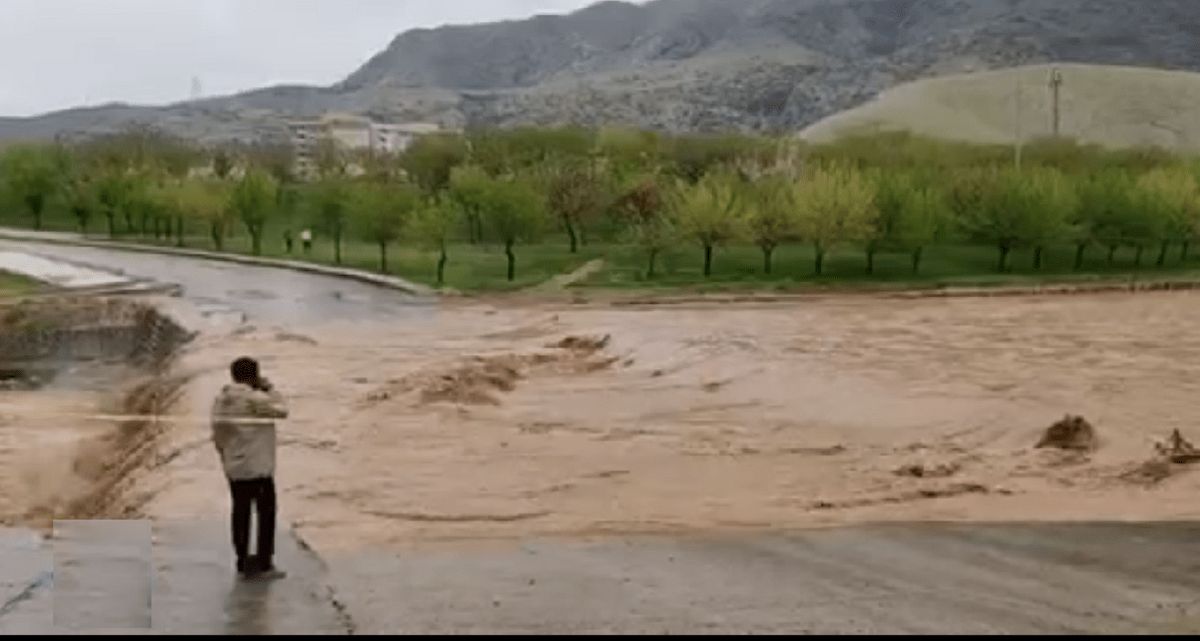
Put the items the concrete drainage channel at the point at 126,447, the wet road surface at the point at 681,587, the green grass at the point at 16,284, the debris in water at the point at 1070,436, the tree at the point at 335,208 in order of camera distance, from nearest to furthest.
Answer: the wet road surface at the point at 681,587, the concrete drainage channel at the point at 126,447, the debris in water at the point at 1070,436, the green grass at the point at 16,284, the tree at the point at 335,208

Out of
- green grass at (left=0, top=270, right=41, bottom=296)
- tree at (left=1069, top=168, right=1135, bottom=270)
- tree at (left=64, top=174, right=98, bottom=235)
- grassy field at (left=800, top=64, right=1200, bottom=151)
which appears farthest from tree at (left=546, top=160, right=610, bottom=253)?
grassy field at (left=800, top=64, right=1200, bottom=151)

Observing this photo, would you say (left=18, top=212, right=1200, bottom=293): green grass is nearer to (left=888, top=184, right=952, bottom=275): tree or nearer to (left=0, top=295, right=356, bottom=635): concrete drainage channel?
(left=888, top=184, right=952, bottom=275): tree

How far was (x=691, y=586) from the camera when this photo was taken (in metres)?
13.4

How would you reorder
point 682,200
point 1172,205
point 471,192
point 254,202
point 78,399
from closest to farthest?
point 78,399, point 1172,205, point 682,200, point 471,192, point 254,202

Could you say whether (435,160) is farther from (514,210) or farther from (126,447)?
(126,447)

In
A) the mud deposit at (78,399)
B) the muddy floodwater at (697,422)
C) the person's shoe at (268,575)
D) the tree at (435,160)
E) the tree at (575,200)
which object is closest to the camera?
the person's shoe at (268,575)

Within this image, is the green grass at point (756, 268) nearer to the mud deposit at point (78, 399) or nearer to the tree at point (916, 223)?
the tree at point (916, 223)

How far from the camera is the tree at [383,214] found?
7512 cm

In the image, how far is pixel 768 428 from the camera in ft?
92.9

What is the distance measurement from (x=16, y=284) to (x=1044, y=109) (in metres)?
133

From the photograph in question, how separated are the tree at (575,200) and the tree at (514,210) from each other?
406 centimetres

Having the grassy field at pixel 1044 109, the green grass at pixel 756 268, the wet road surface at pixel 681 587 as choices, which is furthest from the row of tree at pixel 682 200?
the wet road surface at pixel 681 587

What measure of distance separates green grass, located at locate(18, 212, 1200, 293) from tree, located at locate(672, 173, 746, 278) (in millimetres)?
1290

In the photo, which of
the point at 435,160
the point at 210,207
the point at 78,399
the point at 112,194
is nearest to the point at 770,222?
the point at 210,207
